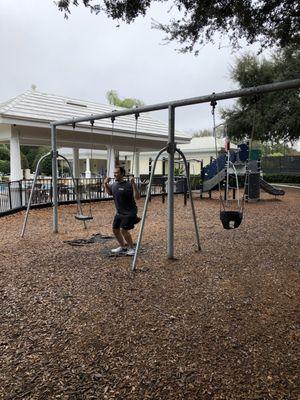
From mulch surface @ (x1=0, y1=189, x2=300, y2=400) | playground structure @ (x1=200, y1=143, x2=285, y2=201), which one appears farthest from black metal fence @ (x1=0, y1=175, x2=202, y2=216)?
mulch surface @ (x1=0, y1=189, x2=300, y2=400)

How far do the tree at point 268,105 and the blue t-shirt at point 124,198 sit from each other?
51.8 ft

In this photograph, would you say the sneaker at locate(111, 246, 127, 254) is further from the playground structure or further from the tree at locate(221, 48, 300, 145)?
the tree at locate(221, 48, 300, 145)

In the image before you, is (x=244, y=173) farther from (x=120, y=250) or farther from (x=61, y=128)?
(x=120, y=250)

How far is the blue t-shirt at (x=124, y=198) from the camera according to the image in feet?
19.0

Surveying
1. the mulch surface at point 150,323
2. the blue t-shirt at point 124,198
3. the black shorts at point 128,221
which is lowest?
the mulch surface at point 150,323

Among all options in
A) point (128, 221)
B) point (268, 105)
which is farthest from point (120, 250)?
point (268, 105)

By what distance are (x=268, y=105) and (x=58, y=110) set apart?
13689 mm

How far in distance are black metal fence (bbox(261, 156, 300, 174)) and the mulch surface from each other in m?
25.2

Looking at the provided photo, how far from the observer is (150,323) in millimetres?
3354

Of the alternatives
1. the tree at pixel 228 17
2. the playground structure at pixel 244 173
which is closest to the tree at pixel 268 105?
the playground structure at pixel 244 173

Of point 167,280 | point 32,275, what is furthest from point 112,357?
point 32,275

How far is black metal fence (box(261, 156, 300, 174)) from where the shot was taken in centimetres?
2955

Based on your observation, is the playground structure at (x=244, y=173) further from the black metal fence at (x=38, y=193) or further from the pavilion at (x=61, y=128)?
the pavilion at (x=61, y=128)

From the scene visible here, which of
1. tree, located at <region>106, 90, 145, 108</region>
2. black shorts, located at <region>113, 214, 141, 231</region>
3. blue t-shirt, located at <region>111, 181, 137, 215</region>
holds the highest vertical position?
tree, located at <region>106, 90, 145, 108</region>
